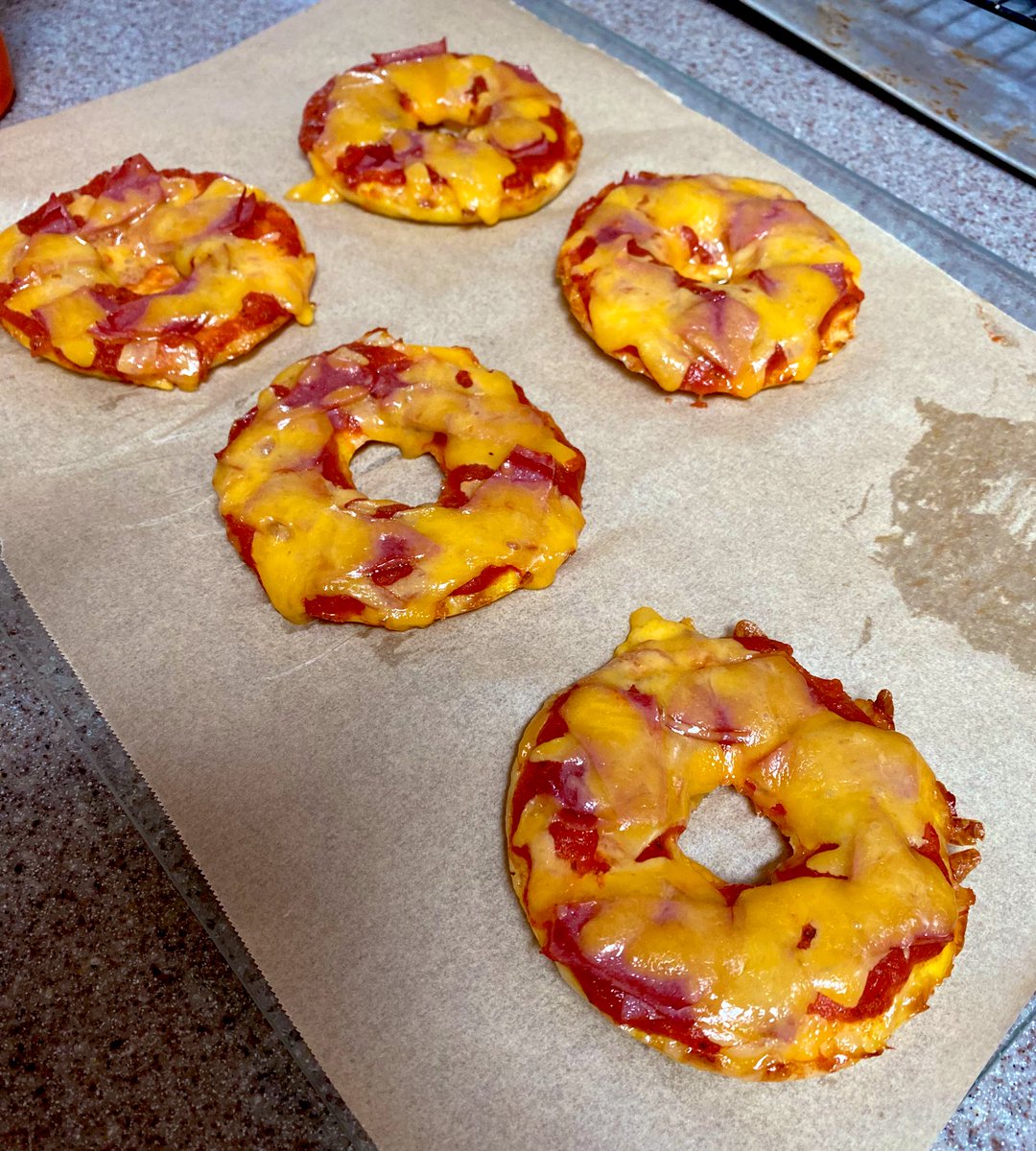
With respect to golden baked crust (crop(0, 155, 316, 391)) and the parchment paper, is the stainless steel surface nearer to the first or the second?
the parchment paper

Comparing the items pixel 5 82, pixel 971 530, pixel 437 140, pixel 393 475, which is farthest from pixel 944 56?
pixel 5 82

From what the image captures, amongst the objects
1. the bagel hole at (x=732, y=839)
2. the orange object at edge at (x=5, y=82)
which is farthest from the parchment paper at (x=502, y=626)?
the bagel hole at (x=732, y=839)

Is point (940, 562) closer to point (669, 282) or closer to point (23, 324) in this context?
point (669, 282)

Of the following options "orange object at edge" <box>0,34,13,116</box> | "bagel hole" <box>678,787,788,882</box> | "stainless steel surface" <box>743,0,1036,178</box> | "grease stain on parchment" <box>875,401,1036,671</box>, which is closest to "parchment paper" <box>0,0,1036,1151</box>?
"grease stain on parchment" <box>875,401,1036,671</box>

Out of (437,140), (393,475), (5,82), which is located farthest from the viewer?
(5,82)

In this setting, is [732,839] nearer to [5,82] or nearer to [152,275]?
[152,275]

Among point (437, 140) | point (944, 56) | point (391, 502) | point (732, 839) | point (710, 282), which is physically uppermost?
point (944, 56)

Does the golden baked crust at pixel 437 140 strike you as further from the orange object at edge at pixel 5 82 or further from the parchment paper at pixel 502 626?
the orange object at edge at pixel 5 82
